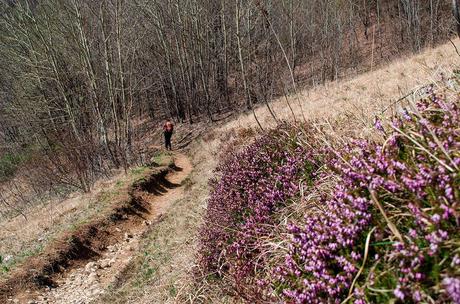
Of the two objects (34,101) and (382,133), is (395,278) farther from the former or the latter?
(34,101)

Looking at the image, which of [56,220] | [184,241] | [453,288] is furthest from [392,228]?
[56,220]

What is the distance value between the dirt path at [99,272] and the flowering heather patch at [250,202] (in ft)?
13.0

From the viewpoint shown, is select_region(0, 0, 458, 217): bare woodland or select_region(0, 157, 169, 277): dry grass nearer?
select_region(0, 157, 169, 277): dry grass

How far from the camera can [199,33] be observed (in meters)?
30.9

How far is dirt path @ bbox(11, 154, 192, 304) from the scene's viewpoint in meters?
8.95

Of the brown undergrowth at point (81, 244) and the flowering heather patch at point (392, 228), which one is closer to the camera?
the flowering heather patch at point (392, 228)

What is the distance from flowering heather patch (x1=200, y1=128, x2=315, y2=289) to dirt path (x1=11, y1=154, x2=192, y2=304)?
3965mm

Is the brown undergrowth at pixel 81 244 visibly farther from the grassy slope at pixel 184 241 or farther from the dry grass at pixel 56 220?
the grassy slope at pixel 184 241

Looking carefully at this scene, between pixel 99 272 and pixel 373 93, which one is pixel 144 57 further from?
pixel 373 93

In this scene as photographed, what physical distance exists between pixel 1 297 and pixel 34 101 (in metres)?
24.6

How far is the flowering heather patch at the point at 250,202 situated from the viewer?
4.31 meters

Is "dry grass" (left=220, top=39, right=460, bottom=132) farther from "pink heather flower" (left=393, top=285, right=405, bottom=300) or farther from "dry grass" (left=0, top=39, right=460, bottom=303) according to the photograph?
"pink heather flower" (left=393, top=285, right=405, bottom=300)

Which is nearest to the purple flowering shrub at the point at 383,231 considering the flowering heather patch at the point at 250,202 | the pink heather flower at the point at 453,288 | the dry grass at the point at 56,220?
the pink heather flower at the point at 453,288

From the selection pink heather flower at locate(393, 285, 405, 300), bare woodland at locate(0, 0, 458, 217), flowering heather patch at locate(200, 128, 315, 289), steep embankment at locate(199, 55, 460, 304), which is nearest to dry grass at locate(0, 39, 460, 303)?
flowering heather patch at locate(200, 128, 315, 289)
